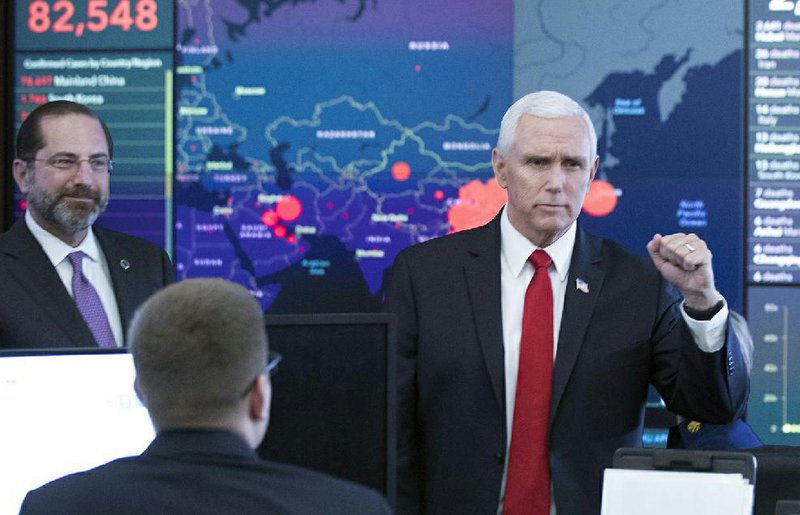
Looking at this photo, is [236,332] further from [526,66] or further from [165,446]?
[526,66]

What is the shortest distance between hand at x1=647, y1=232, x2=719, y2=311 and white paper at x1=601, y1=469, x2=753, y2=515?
44 cm

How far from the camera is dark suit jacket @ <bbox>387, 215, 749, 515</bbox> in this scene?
221 centimetres

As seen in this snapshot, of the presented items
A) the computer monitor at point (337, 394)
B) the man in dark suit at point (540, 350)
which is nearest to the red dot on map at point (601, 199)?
the man in dark suit at point (540, 350)

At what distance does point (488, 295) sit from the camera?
7.66 feet

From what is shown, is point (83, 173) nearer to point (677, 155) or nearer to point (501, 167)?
point (501, 167)

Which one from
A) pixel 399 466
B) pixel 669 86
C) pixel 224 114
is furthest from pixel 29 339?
pixel 669 86

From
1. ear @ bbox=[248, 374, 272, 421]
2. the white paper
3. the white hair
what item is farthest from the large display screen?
ear @ bbox=[248, 374, 272, 421]

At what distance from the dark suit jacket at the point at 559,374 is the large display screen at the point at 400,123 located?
1642 mm

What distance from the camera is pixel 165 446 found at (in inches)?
50.6

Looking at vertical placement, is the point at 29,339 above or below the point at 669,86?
below

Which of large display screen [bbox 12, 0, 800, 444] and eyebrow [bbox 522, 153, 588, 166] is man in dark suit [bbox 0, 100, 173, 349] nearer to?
eyebrow [bbox 522, 153, 588, 166]

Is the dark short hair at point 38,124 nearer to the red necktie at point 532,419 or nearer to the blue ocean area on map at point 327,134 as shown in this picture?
the red necktie at point 532,419

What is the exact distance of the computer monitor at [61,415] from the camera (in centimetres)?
185

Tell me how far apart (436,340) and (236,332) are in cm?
106
